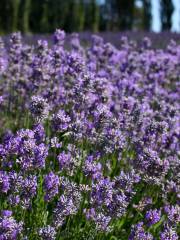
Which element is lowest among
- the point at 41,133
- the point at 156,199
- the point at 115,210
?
the point at 156,199

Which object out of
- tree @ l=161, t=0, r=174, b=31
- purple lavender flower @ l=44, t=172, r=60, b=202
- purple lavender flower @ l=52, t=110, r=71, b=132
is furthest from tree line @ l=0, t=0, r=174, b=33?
purple lavender flower @ l=44, t=172, r=60, b=202

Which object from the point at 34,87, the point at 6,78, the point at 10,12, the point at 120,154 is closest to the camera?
the point at 120,154

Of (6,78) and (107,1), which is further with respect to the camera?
(107,1)

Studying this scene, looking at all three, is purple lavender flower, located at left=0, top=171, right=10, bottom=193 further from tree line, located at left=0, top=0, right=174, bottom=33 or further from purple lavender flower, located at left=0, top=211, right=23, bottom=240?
tree line, located at left=0, top=0, right=174, bottom=33

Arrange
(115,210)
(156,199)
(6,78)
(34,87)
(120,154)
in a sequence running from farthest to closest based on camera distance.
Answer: (6,78), (34,87), (120,154), (156,199), (115,210)

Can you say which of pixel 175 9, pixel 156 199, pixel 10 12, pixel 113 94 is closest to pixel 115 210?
pixel 156 199

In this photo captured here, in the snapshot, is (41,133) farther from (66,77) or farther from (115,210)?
(66,77)

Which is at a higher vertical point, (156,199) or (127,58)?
(127,58)

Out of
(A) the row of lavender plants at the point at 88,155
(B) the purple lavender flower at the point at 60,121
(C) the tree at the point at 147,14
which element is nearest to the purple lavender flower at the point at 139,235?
(A) the row of lavender plants at the point at 88,155

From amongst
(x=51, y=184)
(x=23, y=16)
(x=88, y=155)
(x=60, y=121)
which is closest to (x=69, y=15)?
(x=23, y=16)
